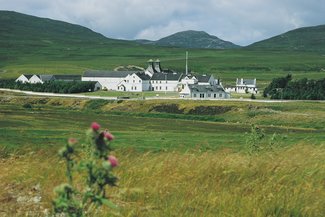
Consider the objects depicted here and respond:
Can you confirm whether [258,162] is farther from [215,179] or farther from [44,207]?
[44,207]

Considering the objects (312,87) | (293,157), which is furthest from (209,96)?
(293,157)

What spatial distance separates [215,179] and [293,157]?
97.1 inches

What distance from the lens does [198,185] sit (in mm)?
9102

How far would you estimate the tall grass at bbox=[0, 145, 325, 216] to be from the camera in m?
7.78

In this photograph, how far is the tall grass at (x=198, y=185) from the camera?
25.5ft

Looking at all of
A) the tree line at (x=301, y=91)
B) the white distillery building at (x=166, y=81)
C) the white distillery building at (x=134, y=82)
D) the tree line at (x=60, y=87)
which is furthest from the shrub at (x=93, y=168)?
the white distillery building at (x=166, y=81)

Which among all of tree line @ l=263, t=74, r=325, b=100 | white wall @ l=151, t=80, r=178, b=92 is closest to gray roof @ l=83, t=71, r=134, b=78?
white wall @ l=151, t=80, r=178, b=92

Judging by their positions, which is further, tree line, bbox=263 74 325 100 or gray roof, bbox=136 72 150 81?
gray roof, bbox=136 72 150 81

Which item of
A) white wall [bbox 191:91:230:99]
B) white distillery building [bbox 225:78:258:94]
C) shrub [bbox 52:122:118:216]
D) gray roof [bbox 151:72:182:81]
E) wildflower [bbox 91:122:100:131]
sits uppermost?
wildflower [bbox 91:122:100:131]

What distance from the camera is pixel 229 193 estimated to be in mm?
8586

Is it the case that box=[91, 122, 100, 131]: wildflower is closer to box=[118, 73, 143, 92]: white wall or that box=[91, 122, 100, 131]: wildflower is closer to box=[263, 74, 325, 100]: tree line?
box=[263, 74, 325, 100]: tree line

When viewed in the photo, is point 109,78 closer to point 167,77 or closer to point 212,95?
point 167,77

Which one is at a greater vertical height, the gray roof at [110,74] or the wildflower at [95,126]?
the wildflower at [95,126]

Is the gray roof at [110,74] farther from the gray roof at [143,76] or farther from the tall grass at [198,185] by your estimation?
the tall grass at [198,185]
